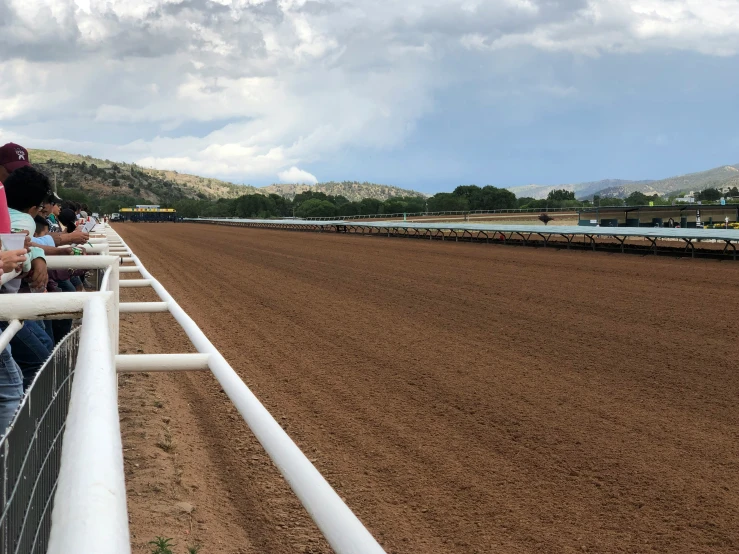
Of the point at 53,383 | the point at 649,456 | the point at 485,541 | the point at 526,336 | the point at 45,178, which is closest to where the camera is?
the point at 53,383

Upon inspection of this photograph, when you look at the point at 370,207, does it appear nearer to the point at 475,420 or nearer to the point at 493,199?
the point at 493,199

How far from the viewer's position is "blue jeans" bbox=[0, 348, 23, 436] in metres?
2.64

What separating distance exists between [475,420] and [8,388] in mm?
3729

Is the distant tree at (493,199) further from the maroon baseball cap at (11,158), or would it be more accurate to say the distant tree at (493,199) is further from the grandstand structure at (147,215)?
the maroon baseball cap at (11,158)

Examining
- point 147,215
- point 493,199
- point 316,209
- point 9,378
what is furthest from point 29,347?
point 493,199

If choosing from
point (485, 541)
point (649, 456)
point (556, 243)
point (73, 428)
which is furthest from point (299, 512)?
point (556, 243)

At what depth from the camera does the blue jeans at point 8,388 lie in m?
2.64

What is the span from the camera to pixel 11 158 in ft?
14.1

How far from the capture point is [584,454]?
16.3 feet

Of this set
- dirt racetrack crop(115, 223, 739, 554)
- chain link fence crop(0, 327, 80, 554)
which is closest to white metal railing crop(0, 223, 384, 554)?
chain link fence crop(0, 327, 80, 554)

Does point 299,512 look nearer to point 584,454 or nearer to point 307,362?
point 584,454

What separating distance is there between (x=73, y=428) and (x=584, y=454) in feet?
13.9

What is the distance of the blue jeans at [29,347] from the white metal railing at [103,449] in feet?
1.03

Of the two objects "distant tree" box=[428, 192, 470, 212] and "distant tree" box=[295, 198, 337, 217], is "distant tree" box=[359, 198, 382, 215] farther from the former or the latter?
"distant tree" box=[428, 192, 470, 212]
